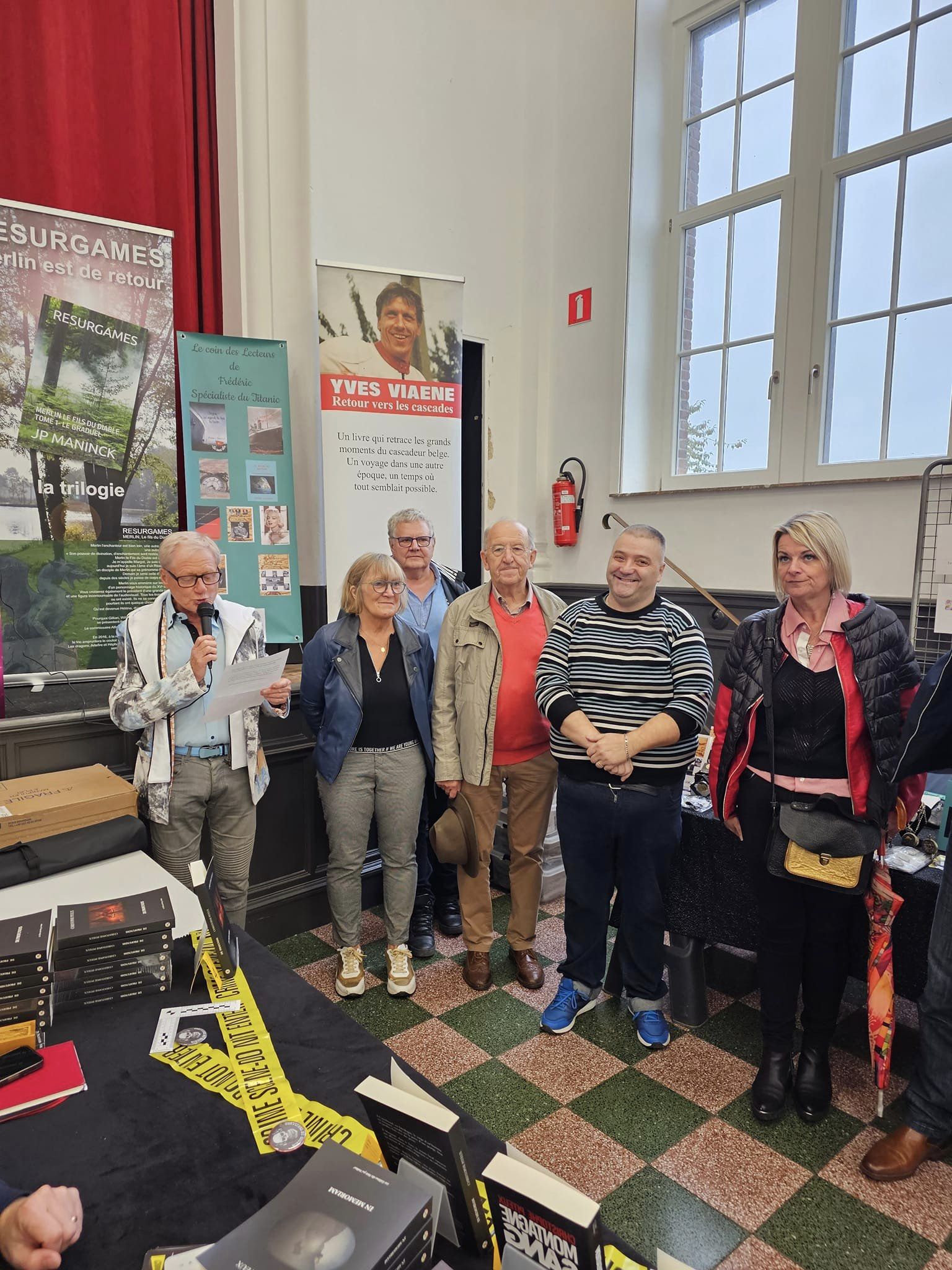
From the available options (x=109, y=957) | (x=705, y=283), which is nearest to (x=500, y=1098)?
(x=109, y=957)

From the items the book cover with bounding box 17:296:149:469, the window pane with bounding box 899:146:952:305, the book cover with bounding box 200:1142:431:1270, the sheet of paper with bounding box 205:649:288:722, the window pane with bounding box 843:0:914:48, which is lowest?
the book cover with bounding box 200:1142:431:1270

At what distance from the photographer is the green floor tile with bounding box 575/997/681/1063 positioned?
230cm

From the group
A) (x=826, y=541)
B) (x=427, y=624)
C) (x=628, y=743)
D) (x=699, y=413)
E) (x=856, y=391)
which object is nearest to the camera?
(x=826, y=541)

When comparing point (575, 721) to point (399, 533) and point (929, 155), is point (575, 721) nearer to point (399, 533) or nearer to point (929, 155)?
point (399, 533)

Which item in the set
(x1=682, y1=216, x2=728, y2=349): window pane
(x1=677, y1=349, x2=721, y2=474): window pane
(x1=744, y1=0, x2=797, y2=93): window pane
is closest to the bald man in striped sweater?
(x1=677, y1=349, x2=721, y2=474): window pane

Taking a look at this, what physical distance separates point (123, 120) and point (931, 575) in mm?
3727

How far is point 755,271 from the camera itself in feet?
12.8

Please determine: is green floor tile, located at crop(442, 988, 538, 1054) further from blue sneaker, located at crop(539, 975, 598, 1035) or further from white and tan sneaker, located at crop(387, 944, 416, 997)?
white and tan sneaker, located at crop(387, 944, 416, 997)

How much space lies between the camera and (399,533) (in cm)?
276

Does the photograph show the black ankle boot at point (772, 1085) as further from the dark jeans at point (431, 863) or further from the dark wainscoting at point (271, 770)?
the dark wainscoting at point (271, 770)

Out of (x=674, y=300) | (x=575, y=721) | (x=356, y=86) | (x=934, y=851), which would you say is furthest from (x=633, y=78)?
(x=934, y=851)

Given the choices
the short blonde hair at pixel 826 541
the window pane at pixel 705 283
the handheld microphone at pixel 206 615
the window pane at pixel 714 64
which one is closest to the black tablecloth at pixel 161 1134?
the handheld microphone at pixel 206 615

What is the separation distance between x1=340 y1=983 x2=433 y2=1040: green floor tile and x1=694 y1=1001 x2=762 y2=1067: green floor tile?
891mm

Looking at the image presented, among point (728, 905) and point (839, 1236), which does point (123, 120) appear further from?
point (839, 1236)
